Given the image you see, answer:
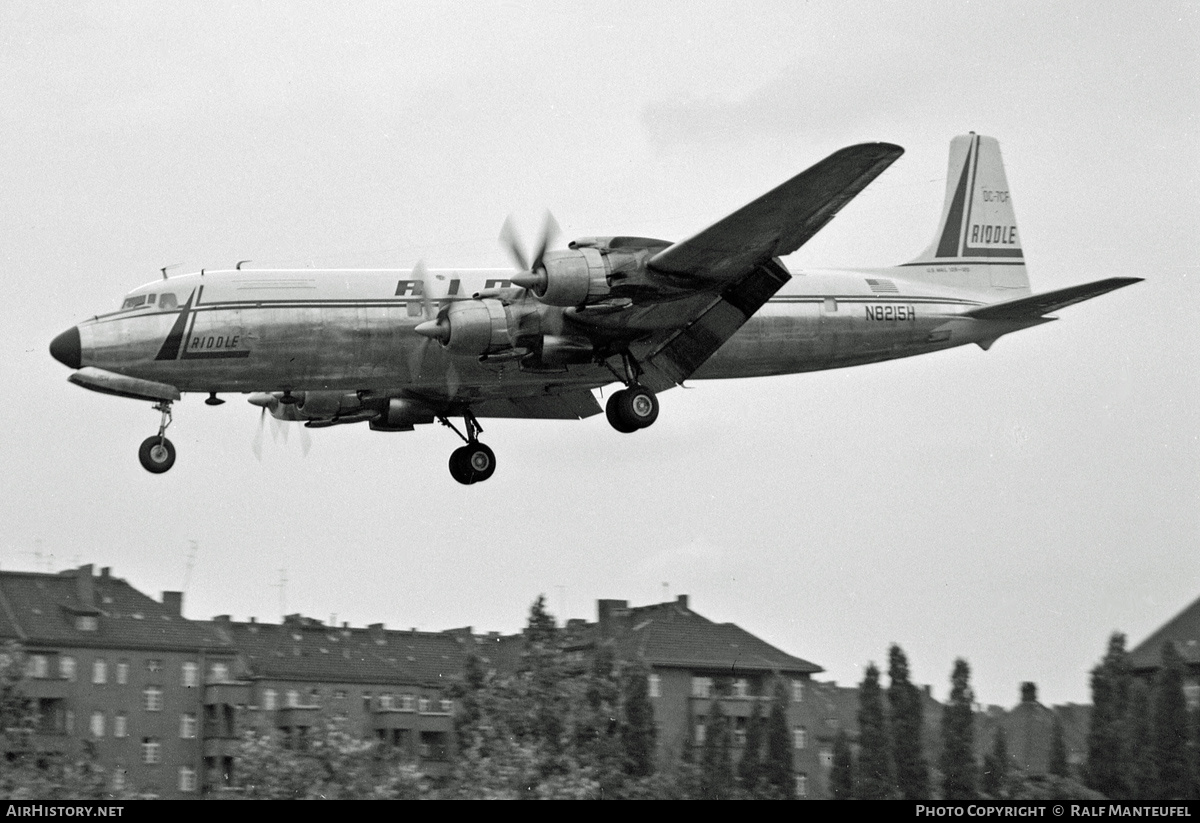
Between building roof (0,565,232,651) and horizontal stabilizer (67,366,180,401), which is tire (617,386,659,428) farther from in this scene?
building roof (0,565,232,651)

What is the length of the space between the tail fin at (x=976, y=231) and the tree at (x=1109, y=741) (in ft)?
29.4

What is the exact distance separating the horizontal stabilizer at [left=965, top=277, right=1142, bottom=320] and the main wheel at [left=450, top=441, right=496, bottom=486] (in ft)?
32.6

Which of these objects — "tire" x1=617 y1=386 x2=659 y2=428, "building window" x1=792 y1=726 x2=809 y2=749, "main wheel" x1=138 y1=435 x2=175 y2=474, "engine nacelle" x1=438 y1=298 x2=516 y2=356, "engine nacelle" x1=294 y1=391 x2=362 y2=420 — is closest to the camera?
"engine nacelle" x1=438 y1=298 x2=516 y2=356

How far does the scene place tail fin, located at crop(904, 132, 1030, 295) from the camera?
30.3 meters

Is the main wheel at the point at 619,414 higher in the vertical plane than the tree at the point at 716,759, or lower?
higher

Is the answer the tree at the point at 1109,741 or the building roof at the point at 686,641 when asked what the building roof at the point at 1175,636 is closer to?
the tree at the point at 1109,741

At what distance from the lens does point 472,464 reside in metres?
28.8

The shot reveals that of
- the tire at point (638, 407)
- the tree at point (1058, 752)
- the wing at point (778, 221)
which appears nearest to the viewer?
the wing at point (778, 221)

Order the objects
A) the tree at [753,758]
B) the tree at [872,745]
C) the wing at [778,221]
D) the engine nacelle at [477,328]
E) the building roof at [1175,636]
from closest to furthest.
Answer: the building roof at [1175,636] < the wing at [778,221] < the engine nacelle at [477,328] < the tree at [872,745] < the tree at [753,758]

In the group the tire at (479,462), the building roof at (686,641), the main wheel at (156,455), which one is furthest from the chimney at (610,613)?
the main wheel at (156,455)

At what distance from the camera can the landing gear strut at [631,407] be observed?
25688 millimetres

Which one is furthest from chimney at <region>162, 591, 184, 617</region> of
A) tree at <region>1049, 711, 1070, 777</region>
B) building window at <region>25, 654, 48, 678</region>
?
tree at <region>1049, 711, 1070, 777</region>

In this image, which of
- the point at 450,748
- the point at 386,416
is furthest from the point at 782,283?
the point at 450,748

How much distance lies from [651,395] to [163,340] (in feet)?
27.6
